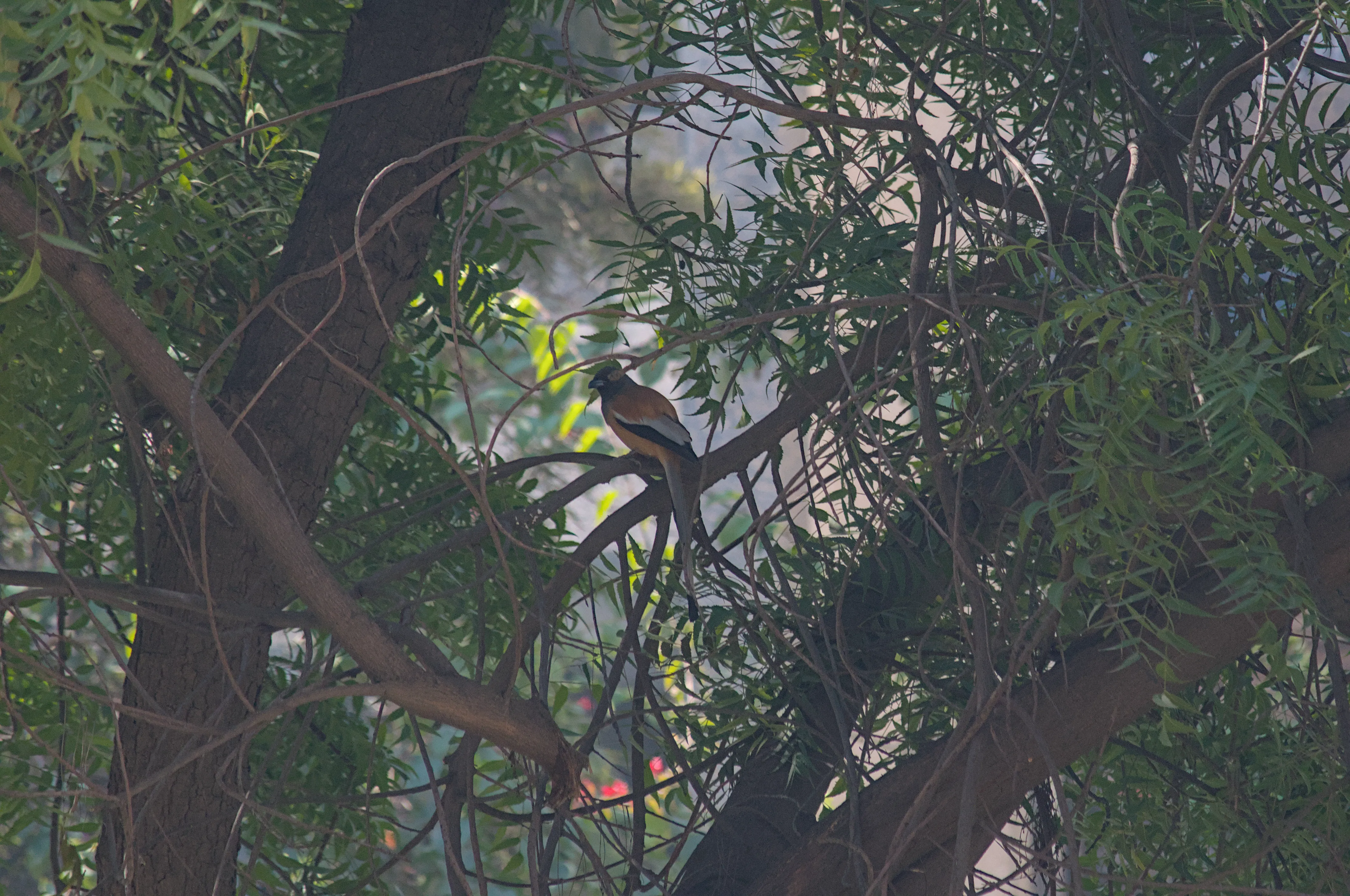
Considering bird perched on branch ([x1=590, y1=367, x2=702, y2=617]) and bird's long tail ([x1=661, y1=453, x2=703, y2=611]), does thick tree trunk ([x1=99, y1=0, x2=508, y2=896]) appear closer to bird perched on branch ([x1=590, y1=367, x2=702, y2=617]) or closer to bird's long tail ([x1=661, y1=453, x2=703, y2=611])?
bird perched on branch ([x1=590, y1=367, x2=702, y2=617])

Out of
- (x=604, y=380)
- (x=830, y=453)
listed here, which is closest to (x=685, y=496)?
(x=830, y=453)

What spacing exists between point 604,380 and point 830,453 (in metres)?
1.76

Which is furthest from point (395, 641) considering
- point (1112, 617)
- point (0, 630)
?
point (1112, 617)

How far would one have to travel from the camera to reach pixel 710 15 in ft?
9.63

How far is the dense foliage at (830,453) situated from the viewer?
1.73 metres

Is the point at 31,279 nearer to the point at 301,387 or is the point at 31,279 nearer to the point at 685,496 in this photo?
the point at 301,387

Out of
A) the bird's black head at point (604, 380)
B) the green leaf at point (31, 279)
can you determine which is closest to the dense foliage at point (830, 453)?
the green leaf at point (31, 279)

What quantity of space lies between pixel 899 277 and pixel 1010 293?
246 mm

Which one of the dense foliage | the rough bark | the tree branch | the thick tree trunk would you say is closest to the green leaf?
the dense foliage

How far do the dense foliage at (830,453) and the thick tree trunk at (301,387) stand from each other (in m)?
0.07

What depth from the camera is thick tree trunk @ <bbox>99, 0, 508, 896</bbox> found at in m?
2.52

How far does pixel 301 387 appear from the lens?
265 cm

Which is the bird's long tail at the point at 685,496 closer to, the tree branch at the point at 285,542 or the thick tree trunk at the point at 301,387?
the tree branch at the point at 285,542

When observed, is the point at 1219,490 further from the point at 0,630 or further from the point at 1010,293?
the point at 0,630
